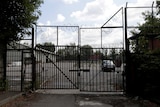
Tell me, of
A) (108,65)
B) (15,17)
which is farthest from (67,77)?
(15,17)

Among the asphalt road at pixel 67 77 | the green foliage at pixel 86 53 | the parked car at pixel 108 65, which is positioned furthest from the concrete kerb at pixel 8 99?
the parked car at pixel 108 65

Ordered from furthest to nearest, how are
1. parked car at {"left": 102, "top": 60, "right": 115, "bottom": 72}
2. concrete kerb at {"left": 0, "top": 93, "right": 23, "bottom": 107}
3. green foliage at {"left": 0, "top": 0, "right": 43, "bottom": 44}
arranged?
parked car at {"left": 102, "top": 60, "right": 115, "bottom": 72}, green foliage at {"left": 0, "top": 0, "right": 43, "bottom": 44}, concrete kerb at {"left": 0, "top": 93, "right": 23, "bottom": 107}

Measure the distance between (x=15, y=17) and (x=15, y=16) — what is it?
51mm

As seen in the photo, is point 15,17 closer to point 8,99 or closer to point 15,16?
point 15,16

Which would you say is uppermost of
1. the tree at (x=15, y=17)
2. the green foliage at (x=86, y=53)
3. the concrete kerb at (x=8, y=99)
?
the tree at (x=15, y=17)

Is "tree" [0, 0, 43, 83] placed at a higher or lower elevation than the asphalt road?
higher

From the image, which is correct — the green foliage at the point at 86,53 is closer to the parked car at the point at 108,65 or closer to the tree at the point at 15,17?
the parked car at the point at 108,65

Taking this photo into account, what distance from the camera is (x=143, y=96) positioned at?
41.3 ft

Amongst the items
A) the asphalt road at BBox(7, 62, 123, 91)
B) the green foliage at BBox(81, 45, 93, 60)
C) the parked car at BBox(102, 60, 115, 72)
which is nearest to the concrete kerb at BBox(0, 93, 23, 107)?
the asphalt road at BBox(7, 62, 123, 91)

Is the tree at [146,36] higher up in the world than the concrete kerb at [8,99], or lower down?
higher up

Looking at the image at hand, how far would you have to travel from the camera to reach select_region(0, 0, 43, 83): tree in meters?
12.9

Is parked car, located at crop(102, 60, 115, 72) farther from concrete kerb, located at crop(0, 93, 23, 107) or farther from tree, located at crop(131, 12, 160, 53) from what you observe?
concrete kerb, located at crop(0, 93, 23, 107)

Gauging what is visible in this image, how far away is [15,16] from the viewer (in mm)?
13266

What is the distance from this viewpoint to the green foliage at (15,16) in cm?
1293
